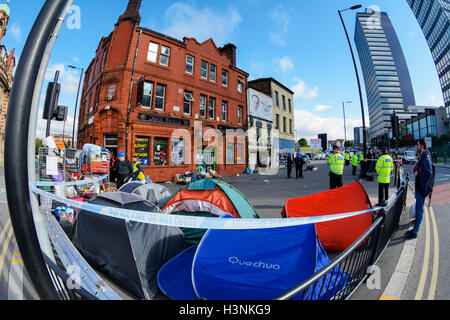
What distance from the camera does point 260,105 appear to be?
22.2 m

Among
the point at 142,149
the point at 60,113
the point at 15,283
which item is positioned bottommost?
the point at 15,283

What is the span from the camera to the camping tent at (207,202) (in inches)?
156

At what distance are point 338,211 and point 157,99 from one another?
13.1 meters

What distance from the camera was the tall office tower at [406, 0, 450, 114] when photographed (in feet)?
194

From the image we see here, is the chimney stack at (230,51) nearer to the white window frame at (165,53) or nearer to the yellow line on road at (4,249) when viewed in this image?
the white window frame at (165,53)

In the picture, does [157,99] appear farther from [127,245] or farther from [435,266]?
[435,266]

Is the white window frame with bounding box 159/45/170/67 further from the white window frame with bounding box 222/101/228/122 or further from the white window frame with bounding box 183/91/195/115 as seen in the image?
the white window frame with bounding box 222/101/228/122

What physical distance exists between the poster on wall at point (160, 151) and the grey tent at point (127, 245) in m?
9.96

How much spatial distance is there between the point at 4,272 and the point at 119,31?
1514cm

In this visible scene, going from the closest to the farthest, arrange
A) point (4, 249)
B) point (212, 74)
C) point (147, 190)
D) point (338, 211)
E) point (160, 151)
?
1. point (4, 249)
2. point (338, 211)
3. point (147, 190)
4. point (160, 151)
5. point (212, 74)

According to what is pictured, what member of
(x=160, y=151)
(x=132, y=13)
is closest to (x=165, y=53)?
(x=132, y=13)

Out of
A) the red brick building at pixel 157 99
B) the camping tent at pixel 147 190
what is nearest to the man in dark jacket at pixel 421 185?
the camping tent at pixel 147 190

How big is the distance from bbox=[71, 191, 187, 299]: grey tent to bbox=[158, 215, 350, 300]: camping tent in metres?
0.30
